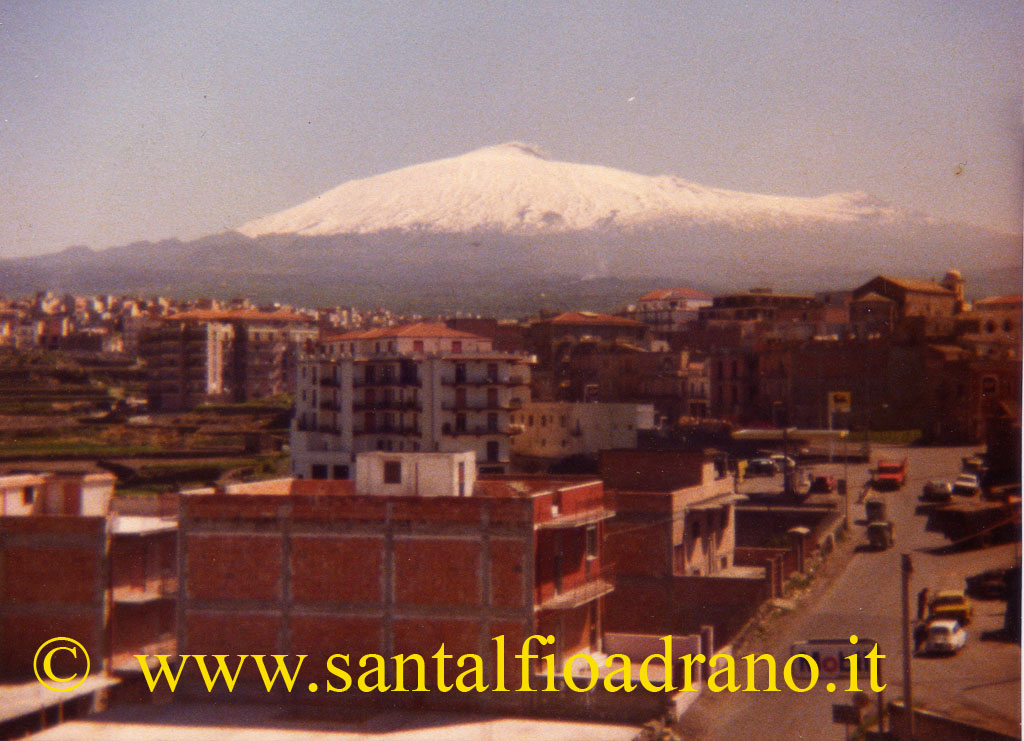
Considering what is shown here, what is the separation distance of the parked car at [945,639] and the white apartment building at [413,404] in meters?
13.4

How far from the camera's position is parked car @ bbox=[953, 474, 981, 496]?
49.1 ft

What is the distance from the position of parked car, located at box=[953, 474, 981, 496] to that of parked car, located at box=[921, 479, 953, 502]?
85 millimetres

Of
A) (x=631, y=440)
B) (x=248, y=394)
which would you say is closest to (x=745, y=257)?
(x=631, y=440)

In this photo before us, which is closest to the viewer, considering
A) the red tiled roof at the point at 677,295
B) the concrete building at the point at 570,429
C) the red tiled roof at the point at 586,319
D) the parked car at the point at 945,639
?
the parked car at the point at 945,639

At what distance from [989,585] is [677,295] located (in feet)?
78.9

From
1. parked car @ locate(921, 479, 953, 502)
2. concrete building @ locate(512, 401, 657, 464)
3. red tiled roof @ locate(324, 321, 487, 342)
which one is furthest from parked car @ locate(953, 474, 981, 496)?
red tiled roof @ locate(324, 321, 487, 342)

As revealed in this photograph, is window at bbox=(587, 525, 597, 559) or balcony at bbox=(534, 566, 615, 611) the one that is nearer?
balcony at bbox=(534, 566, 615, 611)

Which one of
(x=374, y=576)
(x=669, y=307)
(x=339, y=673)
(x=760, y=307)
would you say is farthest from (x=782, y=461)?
(x=669, y=307)

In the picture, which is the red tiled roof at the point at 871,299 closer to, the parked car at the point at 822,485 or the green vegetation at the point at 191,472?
the parked car at the point at 822,485

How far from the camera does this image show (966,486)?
15172 mm

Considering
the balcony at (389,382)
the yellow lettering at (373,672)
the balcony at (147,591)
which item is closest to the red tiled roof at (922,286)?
the balcony at (389,382)

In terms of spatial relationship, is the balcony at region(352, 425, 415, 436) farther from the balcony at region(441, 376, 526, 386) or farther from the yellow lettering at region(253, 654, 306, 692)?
the yellow lettering at region(253, 654, 306, 692)

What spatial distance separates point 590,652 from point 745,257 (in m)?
24.4

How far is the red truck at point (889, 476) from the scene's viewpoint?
16.9 meters
